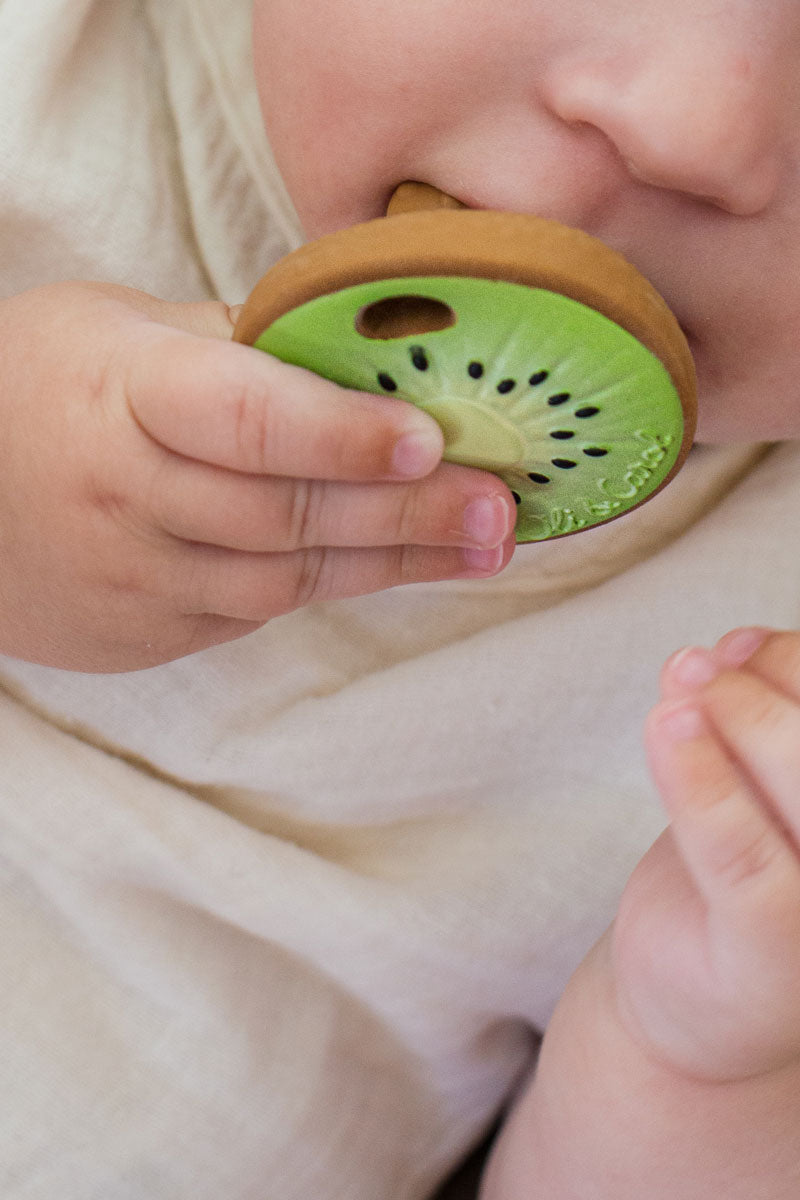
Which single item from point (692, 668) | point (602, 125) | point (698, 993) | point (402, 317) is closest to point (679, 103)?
point (602, 125)

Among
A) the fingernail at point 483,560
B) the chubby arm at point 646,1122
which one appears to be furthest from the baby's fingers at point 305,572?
the chubby arm at point 646,1122

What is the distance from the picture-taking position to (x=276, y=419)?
48 cm

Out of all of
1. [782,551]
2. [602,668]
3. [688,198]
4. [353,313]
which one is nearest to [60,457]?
[353,313]

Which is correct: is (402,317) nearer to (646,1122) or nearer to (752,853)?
(752,853)

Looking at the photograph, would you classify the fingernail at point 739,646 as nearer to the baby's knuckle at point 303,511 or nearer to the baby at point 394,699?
the baby at point 394,699

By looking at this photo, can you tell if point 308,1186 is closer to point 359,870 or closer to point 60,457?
point 359,870

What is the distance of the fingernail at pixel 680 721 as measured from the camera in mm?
511

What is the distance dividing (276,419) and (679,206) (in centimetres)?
20

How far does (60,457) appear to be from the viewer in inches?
22.5

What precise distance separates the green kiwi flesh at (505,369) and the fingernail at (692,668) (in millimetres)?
87

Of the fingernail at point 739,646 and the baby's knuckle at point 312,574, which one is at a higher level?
the fingernail at point 739,646

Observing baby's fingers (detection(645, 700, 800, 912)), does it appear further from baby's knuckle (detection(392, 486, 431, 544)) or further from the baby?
baby's knuckle (detection(392, 486, 431, 544))

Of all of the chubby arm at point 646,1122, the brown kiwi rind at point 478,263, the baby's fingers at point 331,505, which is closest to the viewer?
the brown kiwi rind at point 478,263

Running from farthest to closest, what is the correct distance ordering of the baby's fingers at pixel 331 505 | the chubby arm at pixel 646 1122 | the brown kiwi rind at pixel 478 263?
1. the chubby arm at pixel 646 1122
2. the baby's fingers at pixel 331 505
3. the brown kiwi rind at pixel 478 263
